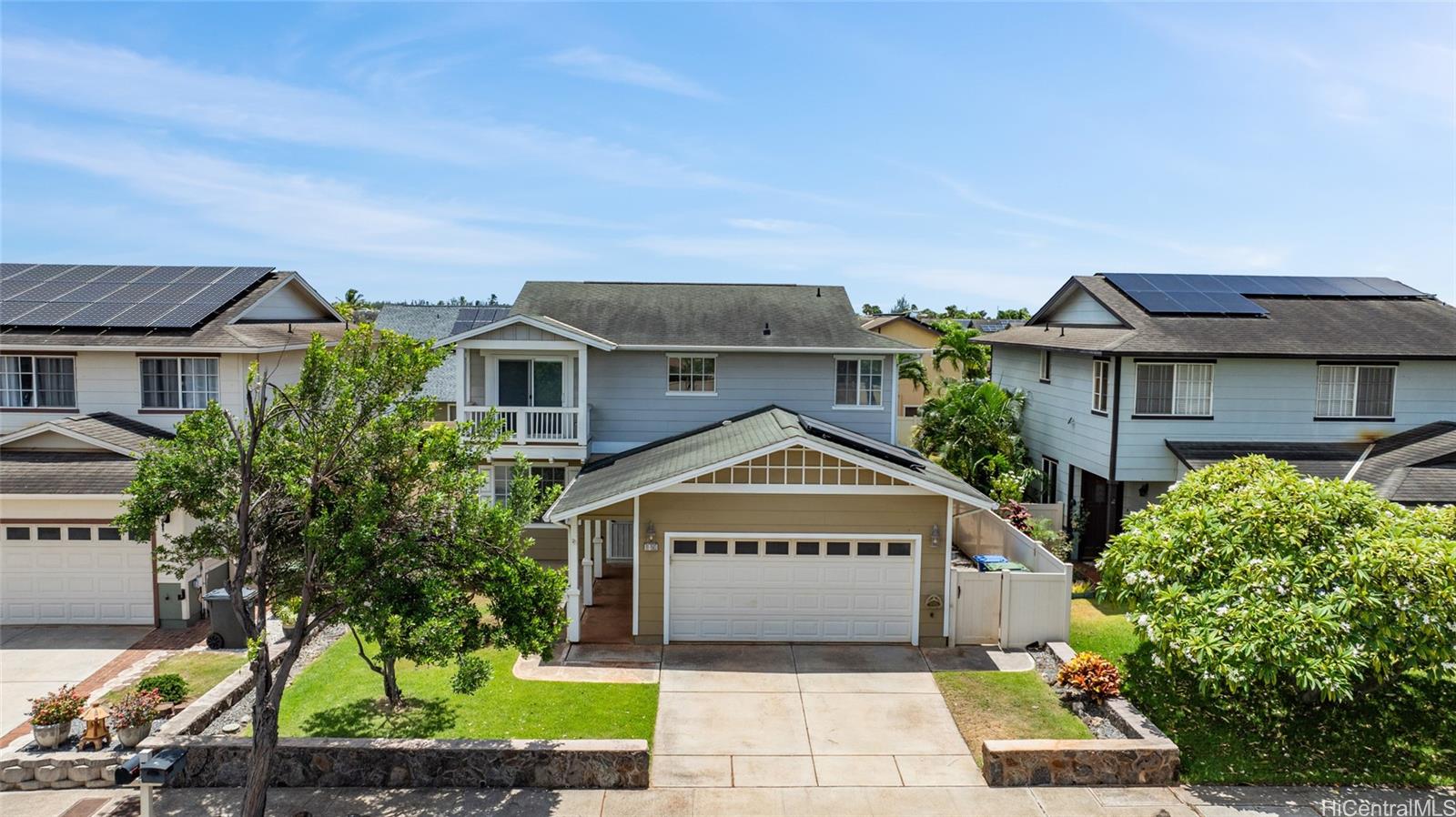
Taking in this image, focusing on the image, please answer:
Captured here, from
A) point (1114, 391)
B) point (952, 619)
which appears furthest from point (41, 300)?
point (1114, 391)

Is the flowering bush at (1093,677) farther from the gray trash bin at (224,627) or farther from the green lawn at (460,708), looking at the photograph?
the gray trash bin at (224,627)

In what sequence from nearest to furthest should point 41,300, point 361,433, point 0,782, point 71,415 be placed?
point 361,433 < point 0,782 < point 71,415 < point 41,300

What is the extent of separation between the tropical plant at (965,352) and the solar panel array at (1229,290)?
843cm

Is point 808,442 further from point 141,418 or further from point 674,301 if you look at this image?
point 141,418

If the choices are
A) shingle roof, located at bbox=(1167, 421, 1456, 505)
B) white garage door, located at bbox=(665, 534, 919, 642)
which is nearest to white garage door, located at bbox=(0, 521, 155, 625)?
white garage door, located at bbox=(665, 534, 919, 642)

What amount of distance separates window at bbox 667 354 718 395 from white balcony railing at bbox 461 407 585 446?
287 cm

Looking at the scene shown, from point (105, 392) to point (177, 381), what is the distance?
144 cm

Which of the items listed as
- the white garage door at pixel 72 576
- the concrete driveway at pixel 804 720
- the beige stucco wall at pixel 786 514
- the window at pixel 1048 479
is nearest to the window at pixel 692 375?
the beige stucco wall at pixel 786 514

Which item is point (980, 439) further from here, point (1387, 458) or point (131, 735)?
point (131, 735)

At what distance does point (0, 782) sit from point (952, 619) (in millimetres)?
13458

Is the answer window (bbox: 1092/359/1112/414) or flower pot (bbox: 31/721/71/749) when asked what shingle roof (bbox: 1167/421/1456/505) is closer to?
window (bbox: 1092/359/1112/414)

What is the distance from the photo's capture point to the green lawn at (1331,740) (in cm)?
1133

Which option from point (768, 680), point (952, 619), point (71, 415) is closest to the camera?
point (768, 680)

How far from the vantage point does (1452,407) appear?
66.1ft
